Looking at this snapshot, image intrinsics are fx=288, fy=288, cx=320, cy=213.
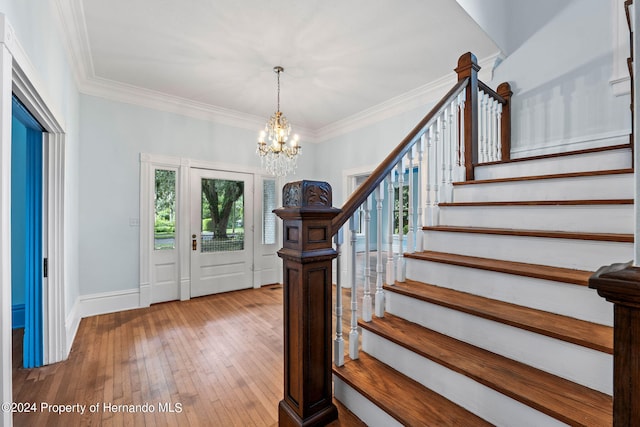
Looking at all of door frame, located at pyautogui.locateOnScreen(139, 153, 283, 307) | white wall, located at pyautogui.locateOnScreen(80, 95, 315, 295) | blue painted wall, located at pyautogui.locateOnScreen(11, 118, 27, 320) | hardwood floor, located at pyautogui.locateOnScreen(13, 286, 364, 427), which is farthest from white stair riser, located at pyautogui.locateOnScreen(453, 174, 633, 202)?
blue painted wall, located at pyautogui.locateOnScreen(11, 118, 27, 320)

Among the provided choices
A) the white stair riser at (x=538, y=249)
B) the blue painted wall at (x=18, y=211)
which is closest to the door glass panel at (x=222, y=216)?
the blue painted wall at (x=18, y=211)

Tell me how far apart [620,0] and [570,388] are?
3.14 m

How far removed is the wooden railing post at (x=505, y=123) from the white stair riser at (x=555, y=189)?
1.11 meters

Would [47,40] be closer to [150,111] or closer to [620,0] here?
[150,111]

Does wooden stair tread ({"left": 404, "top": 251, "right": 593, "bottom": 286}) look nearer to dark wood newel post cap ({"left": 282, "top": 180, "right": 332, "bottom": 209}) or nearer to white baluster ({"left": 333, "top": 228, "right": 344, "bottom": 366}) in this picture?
white baluster ({"left": 333, "top": 228, "right": 344, "bottom": 366})

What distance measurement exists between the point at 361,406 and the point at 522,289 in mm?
997

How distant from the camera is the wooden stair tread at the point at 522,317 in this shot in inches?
43.4

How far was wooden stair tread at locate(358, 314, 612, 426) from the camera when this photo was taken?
98 centimetres

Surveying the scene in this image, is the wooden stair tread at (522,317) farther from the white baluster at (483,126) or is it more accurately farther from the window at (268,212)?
the window at (268,212)

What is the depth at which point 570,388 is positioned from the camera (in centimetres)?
109

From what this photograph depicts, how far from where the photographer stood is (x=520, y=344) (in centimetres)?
127

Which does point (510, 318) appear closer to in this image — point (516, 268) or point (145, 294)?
point (516, 268)

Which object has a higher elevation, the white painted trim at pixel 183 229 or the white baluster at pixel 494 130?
the white baluster at pixel 494 130

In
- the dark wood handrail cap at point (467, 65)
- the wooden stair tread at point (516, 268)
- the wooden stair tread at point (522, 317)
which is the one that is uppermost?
the dark wood handrail cap at point (467, 65)
